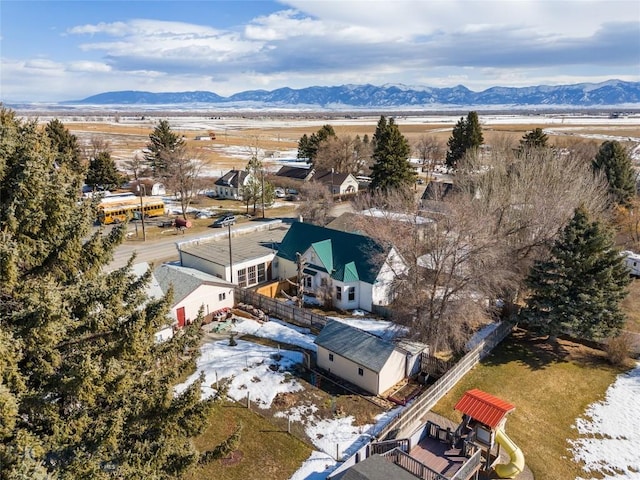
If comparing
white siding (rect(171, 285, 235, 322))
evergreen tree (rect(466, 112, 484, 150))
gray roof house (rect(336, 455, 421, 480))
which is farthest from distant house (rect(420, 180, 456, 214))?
evergreen tree (rect(466, 112, 484, 150))

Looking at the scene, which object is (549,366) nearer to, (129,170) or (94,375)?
(94,375)

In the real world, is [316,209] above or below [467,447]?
above

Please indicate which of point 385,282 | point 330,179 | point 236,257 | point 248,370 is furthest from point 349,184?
point 248,370

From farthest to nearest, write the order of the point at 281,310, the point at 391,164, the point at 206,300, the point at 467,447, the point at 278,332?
the point at 391,164 → the point at 281,310 → the point at 206,300 → the point at 278,332 → the point at 467,447

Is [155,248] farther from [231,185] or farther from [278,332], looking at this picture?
[231,185]

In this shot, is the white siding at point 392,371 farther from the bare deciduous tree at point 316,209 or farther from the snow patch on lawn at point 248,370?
the bare deciduous tree at point 316,209

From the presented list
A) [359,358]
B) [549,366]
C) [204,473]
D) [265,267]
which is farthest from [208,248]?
[549,366]
